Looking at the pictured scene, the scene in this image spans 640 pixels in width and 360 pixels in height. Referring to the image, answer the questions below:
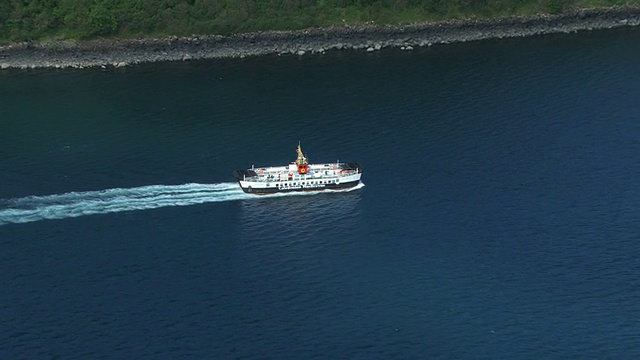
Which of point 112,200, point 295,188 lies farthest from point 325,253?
point 112,200

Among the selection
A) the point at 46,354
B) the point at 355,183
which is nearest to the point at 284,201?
the point at 355,183

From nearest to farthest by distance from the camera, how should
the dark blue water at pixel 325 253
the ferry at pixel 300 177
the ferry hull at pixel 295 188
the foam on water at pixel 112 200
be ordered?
1. the dark blue water at pixel 325 253
2. the foam on water at pixel 112 200
3. the ferry hull at pixel 295 188
4. the ferry at pixel 300 177

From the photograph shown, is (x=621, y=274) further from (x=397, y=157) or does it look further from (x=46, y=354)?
(x=46, y=354)

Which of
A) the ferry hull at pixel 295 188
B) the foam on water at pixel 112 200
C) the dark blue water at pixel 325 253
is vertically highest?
the foam on water at pixel 112 200

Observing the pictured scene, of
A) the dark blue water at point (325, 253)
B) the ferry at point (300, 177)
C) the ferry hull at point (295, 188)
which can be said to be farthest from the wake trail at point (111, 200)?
the ferry at point (300, 177)

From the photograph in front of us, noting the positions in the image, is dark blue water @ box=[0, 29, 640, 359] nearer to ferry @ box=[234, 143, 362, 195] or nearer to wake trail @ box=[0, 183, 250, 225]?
wake trail @ box=[0, 183, 250, 225]

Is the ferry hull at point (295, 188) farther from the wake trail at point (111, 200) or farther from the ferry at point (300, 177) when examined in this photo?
the wake trail at point (111, 200)
